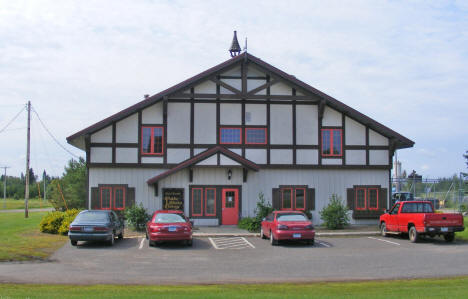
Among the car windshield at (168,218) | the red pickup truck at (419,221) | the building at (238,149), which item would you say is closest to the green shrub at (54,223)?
the building at (238,149)

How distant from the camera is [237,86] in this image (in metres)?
28.3

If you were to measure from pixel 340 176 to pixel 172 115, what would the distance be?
9820mm

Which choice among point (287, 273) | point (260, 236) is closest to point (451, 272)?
point (287, 273)

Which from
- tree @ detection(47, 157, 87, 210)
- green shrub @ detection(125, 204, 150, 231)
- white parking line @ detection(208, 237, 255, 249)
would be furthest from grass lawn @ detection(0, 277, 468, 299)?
tree @ detection(47, 157, 87, 210)

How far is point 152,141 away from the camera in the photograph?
2764 centimetres

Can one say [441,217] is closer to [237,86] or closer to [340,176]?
[340,176]

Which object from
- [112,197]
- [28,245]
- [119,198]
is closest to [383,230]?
[119,198]

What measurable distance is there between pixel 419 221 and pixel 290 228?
530 centimetres

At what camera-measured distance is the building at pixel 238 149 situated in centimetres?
2727

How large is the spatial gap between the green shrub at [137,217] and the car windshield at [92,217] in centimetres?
474

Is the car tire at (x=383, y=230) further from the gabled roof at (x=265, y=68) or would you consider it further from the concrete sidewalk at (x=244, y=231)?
the gabled roof at (x=265, y=68)

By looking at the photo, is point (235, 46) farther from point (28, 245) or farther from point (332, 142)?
point (28, 245)

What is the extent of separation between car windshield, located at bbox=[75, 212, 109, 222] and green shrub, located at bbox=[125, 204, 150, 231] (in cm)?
474

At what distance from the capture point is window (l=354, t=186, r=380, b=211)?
28656mm
